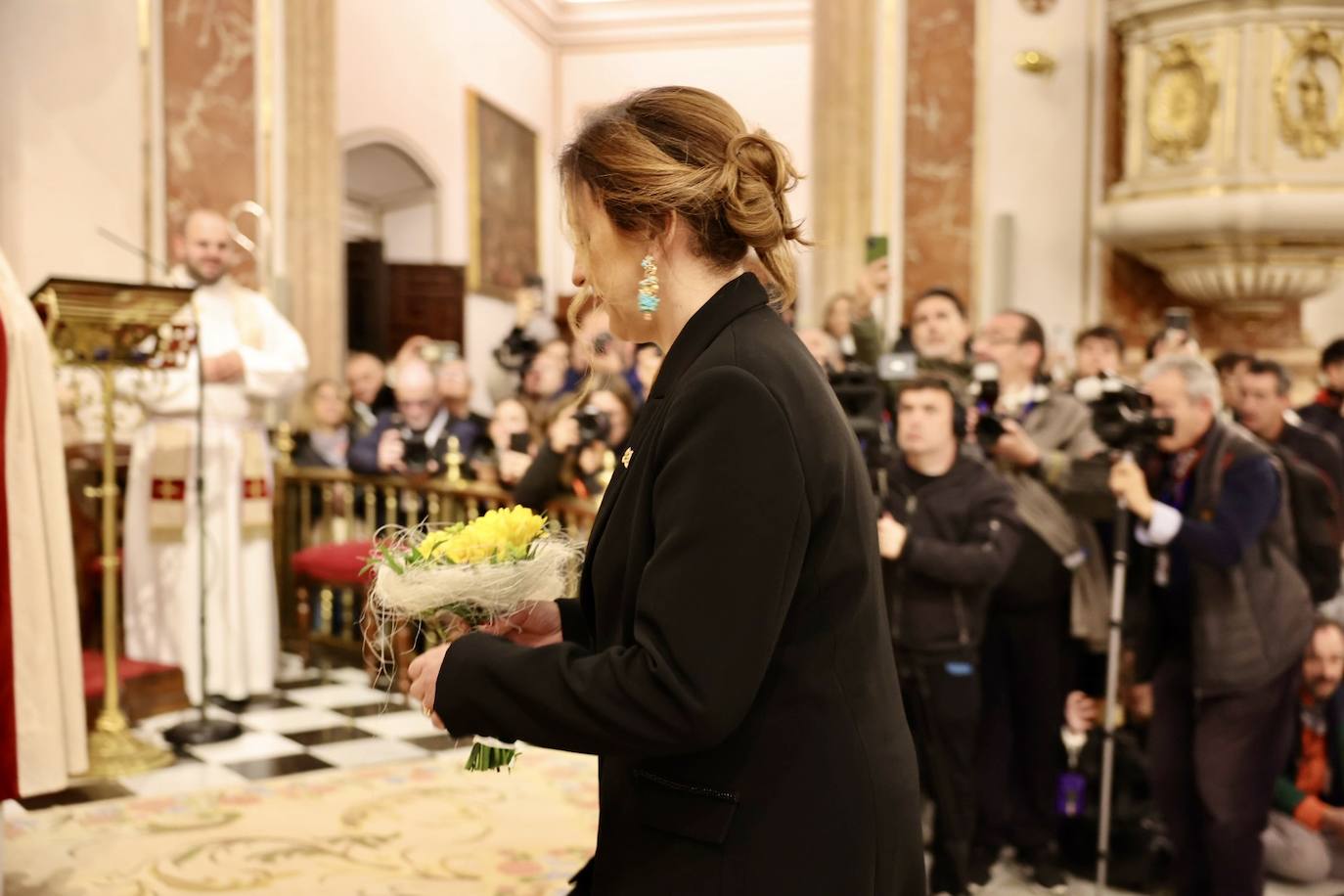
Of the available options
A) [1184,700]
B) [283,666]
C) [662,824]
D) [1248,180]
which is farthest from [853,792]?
[1248,180]

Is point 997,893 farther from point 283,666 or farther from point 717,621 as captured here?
point 283,666

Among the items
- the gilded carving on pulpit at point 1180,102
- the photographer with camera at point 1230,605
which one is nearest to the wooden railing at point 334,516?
the photographer with camera at point 1230,605

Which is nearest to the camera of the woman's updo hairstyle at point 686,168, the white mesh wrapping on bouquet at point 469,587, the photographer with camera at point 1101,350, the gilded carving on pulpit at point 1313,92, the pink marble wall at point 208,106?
the woman's updo hairstyle at point 686,168

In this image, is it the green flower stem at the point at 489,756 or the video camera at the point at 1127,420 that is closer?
the green flower stem at the point at 489,756

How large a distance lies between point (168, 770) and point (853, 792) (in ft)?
13.9

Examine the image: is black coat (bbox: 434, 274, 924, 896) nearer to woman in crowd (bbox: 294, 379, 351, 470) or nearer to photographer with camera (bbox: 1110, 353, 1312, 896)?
photographer with camera (bbox: 1110, 353, 1312, 896)

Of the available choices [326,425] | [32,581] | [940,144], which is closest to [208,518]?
[326,425]

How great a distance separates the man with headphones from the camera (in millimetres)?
3926

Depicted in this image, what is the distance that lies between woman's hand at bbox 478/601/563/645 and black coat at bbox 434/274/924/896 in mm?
242

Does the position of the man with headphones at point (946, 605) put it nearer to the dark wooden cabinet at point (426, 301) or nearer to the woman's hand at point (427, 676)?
the woman's hand at point (427, 676)

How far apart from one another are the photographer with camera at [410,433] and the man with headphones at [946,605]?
10.8 ft

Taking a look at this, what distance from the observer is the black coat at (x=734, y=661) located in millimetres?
1419

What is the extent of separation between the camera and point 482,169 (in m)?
14.1

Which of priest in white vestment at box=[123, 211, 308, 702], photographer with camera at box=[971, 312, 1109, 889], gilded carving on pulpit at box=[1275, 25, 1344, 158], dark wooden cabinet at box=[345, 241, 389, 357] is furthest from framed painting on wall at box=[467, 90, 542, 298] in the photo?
photographer with camera at box=[971, 312, 1109, 889]
